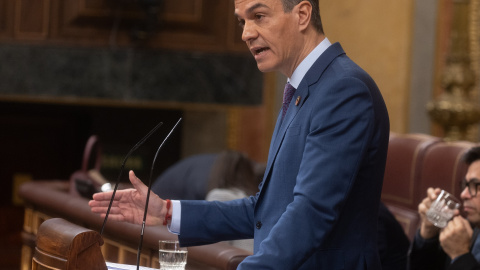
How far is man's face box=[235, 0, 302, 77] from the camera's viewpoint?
177cm

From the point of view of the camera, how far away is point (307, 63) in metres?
1.80

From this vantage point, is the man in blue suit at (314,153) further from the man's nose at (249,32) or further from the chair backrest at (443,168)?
the chair backrest at (443,168)

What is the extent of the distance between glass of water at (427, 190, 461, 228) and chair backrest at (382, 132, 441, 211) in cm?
99

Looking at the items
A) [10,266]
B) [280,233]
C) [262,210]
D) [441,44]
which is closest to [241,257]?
[262,210]

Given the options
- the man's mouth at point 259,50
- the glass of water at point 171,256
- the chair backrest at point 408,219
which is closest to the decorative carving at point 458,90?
the chair backrest at point 408,219

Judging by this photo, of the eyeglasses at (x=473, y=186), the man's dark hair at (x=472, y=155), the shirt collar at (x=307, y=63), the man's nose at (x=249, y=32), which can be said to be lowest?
the eyeglasses at (x=473, y=186)

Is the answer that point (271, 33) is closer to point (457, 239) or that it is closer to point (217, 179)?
point (457, 239)

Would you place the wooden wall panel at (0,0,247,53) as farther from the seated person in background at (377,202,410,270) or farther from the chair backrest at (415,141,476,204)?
the seated person in background at (377,202,410,270)

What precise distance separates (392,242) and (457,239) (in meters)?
0.46

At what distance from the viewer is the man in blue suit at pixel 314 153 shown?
62.5 inches

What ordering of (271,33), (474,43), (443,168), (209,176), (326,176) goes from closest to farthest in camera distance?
(326,176) → (271,33) → (443,168) → (209,176) → (474,43)

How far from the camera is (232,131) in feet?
20.7

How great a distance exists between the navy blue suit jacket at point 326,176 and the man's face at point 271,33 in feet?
0.20

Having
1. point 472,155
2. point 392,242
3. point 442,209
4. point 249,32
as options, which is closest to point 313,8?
point 249,32
